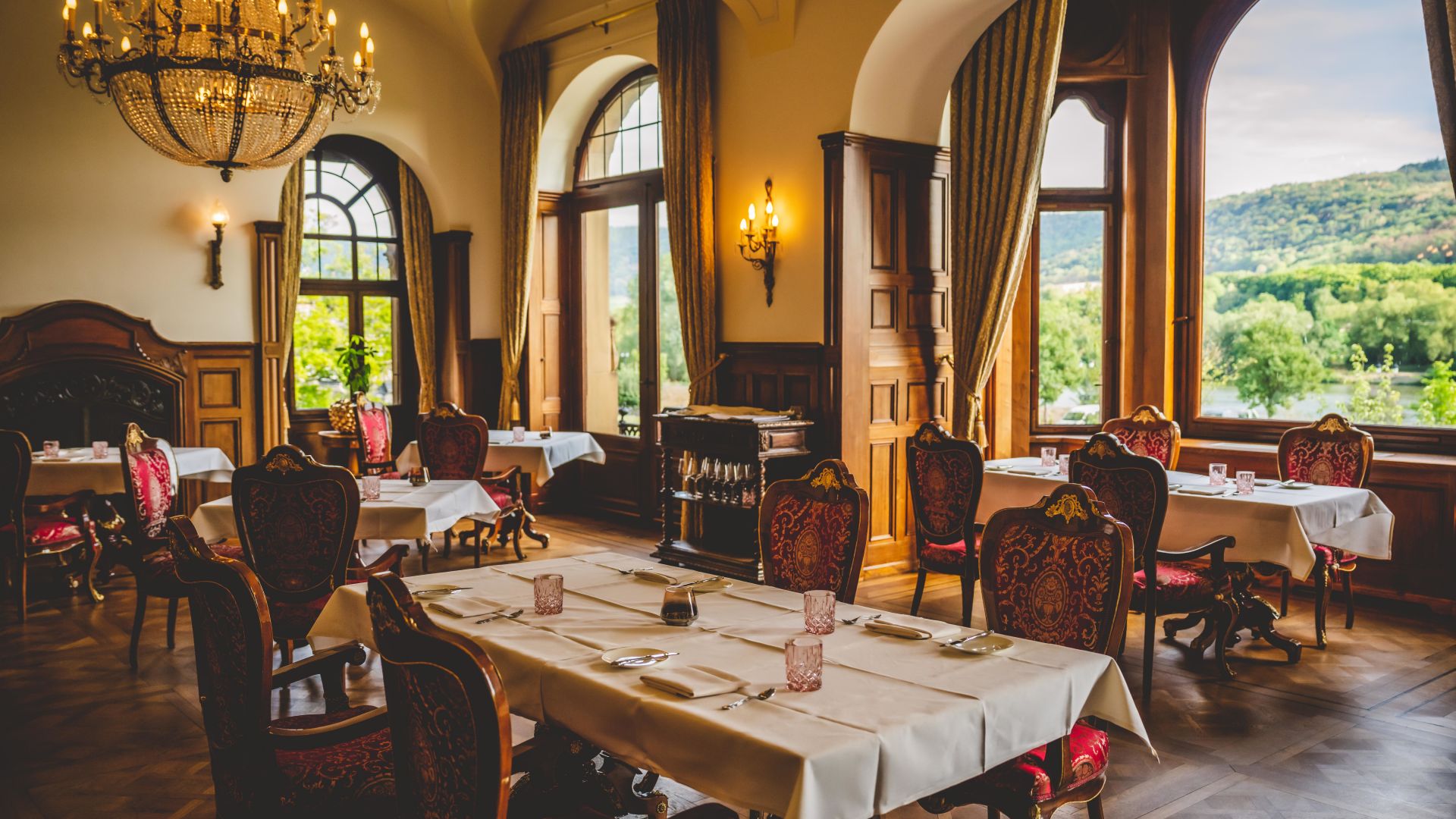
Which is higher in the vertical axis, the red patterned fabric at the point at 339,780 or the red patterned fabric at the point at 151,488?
the red patterned fabric at the point at 151,488

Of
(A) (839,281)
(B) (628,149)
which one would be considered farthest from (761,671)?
(B) (628,149)

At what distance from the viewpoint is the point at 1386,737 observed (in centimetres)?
410

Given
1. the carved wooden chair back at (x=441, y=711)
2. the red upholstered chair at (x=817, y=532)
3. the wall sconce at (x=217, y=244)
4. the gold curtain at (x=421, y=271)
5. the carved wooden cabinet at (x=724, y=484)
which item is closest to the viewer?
the carved wooden chair back at (x=441, y=711)

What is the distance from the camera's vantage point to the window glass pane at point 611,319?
900cm

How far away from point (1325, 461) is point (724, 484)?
10.7 feet

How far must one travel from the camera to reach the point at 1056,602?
116 inches

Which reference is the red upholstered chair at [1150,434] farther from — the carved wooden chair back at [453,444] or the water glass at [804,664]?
the water glass at [804,664]

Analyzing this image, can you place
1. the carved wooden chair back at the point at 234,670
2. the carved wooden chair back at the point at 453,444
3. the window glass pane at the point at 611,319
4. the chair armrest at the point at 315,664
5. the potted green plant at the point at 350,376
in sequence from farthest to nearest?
the potted green plant at the point at 350,376 < the window glass pane at the point at 611,319 < the carved wooden chair back at the point at 453,444 < the chair armrest at the point at 315,664 < the carved wooden chair back at the point at 234,670

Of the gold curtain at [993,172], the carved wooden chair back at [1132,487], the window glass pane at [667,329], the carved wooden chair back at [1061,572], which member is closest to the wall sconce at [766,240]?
the gold curtain at [993,172]

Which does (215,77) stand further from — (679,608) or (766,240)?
(679,608)

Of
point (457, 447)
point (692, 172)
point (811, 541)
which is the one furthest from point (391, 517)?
point (692, 172)

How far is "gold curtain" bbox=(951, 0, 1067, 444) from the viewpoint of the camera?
658cm

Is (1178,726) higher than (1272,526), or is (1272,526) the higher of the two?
A: (1272,526)

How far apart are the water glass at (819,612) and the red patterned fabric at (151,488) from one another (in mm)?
3502
